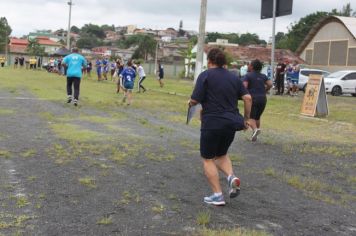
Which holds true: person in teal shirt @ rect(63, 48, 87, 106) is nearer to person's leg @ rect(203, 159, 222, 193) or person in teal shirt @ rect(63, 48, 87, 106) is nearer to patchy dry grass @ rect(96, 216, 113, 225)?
person's leg @ rect(203, 159, 222, 193)

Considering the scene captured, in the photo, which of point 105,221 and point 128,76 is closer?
point 105,221

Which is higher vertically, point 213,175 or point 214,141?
point 214,141

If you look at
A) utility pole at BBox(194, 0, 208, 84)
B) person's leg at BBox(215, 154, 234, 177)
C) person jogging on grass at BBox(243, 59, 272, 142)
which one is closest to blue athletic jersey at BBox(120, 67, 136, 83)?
utility pole at BBox(194, 0, 208, 84)

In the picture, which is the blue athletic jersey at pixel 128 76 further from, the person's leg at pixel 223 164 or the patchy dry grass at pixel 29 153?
the person's leg at pixel 223 164

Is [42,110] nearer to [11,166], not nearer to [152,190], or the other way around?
[11,166]

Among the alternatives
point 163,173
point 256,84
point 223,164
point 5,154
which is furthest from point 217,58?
point 256,84

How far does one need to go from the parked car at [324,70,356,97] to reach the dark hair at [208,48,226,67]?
90.1 feet

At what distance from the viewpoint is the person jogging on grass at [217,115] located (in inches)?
239

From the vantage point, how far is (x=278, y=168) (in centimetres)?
853

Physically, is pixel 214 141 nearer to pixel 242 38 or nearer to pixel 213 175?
pixel 213 175

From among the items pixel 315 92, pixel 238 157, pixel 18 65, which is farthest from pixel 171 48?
pixel 238 157

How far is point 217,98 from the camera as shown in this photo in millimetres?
6141

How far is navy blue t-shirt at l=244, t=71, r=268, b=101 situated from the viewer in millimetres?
11156

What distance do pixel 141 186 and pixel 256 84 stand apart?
512 cm
